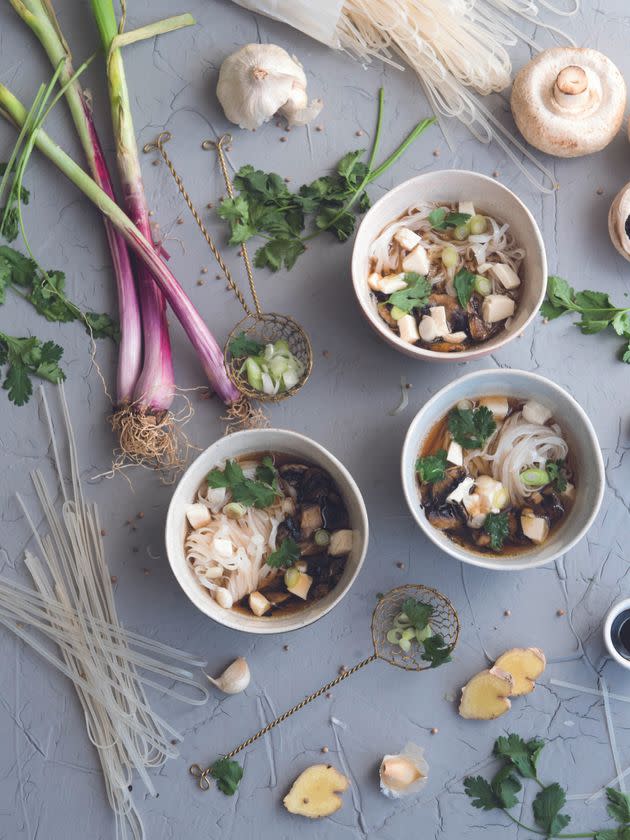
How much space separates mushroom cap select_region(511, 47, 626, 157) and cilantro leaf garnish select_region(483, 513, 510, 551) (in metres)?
1.10

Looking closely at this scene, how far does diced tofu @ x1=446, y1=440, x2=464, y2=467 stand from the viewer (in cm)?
238

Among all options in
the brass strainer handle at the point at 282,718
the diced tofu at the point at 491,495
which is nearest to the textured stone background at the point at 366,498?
the brass strainer handle at the point at 282,718

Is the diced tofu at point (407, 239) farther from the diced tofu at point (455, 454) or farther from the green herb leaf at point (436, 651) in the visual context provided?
the green herb leaf at point (436, 651)

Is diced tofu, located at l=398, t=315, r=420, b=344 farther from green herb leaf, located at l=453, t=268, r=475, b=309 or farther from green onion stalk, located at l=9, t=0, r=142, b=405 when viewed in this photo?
green onion stalk, located at l=9, t=0, r=142, b=405

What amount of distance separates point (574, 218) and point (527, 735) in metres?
1.56

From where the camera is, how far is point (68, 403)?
254cm

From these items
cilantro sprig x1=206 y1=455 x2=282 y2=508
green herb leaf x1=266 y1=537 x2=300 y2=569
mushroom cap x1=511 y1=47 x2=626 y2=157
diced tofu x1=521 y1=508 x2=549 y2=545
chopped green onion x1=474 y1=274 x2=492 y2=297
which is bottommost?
diced tofu x1=521 y1=508 x2=549 y2=545

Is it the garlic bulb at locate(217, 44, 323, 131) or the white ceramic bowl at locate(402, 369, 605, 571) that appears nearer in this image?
the white ceramic bowl at locate(402, 369, 605, 571)

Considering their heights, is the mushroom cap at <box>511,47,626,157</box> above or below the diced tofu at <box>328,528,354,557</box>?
above

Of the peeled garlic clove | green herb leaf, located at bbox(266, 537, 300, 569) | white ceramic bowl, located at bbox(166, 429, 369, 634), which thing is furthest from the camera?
the peeled garlic clove

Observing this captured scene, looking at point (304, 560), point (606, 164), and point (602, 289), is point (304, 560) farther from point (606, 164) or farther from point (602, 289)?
point (606, 164)

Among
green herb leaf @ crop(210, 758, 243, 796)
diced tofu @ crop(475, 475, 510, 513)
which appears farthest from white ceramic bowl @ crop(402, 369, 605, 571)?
green herb leaf @ crop(210, 758, 243, 796)

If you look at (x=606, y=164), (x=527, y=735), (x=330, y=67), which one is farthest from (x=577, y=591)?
(x=330, y=67)

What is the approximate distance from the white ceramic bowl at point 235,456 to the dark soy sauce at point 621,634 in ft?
2.72
